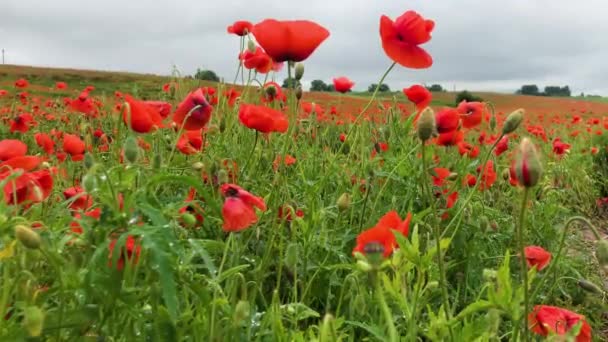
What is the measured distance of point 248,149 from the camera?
295cm

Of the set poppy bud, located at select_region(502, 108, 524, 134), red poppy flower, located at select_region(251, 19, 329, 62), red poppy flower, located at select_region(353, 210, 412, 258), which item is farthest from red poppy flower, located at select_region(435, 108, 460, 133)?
red poppy flower, located at select_region(353, 210, 412, 258)

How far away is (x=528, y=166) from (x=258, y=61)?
1.72 meters

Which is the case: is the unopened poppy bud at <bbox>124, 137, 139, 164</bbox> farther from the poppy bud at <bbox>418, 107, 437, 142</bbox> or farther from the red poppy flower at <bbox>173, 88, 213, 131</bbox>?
the poppy bud at <bbox>418, 107, 437, 142</bbox>

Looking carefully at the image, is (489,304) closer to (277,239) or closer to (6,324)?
(6,324)

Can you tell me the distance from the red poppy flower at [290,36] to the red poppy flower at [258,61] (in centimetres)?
85

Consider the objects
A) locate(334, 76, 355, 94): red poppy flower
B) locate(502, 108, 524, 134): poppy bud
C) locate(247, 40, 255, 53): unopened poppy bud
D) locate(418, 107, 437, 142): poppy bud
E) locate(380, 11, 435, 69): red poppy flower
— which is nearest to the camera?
locate(418, 107, 437, 142): poppy bud

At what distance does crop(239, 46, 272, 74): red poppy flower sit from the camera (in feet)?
8.53

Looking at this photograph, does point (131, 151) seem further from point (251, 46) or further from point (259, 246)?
point (251, 46)

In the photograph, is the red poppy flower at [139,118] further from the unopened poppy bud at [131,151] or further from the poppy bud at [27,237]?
the poppy bud at [27,237]

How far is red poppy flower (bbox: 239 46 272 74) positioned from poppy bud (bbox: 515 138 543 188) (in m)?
1.68

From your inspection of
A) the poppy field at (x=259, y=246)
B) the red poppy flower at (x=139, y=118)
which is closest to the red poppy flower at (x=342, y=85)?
the poppy field at (x=259, y=246)

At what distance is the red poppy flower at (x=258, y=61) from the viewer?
8.53ft

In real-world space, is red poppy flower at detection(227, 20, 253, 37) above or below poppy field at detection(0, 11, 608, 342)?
above

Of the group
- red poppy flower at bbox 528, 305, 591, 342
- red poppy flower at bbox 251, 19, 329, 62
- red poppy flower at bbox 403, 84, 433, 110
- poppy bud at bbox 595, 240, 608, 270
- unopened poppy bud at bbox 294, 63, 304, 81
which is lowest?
red poppy flower at bbox 528, 305, 591, 342
